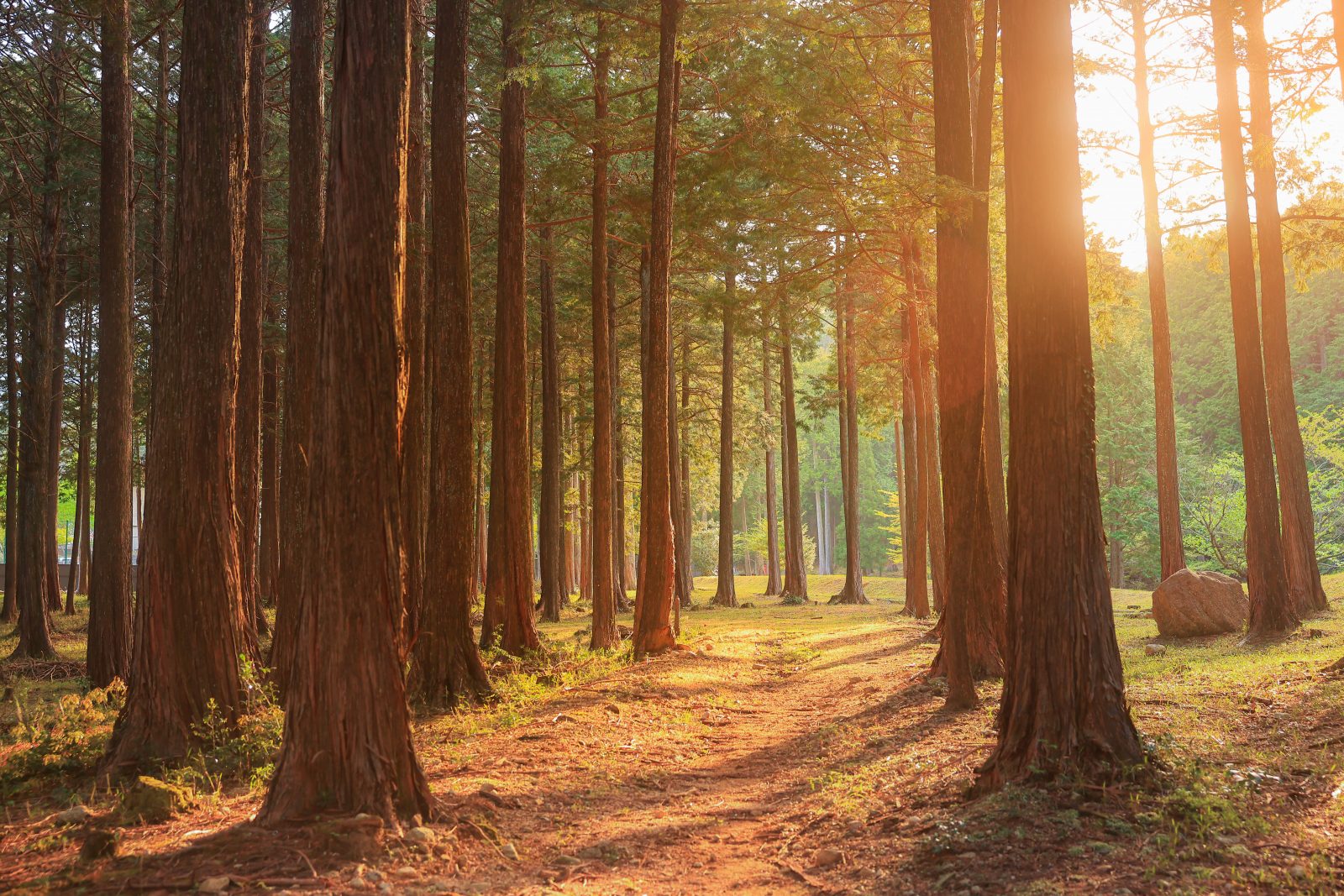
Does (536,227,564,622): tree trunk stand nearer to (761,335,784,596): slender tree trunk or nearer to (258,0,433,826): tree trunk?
(761,335,784,596): slender tree trunk

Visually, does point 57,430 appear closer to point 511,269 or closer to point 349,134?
point 511,269

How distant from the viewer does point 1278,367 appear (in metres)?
14.8

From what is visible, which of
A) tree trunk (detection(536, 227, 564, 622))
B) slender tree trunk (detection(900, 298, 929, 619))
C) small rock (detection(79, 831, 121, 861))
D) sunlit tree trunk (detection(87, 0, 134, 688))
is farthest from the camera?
tree trunk (detection(536, 227, 564, 622))

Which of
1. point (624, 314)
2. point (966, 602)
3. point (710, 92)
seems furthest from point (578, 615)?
point (966, 602)

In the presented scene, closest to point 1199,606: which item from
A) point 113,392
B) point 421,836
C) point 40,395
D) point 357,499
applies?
point 421,836

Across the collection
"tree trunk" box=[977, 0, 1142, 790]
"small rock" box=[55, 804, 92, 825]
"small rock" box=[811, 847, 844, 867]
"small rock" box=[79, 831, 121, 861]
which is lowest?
"small rock" box=[811, 847, 844, 867]

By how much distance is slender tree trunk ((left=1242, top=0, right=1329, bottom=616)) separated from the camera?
1471cm

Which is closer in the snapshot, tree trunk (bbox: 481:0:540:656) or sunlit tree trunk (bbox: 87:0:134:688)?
sunlit tree trunk (bbox: 87:0:134:688)

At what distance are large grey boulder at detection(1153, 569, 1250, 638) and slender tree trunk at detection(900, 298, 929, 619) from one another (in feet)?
19.7

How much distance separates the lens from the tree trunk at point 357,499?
5539 mm

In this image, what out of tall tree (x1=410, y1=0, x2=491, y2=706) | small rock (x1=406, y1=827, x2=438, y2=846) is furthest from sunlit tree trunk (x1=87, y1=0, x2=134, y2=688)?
small rock (x1=406, y1=827, x2=438, y2=846)

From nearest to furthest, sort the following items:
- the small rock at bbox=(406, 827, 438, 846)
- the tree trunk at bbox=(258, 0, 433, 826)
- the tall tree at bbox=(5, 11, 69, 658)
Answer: the small rock at bbox=(406, 827, 438, 846) < the tree trunk at bbox=(258, 0, 433, 826) < the tall tree at bbox=(5, 11, 69, 658)

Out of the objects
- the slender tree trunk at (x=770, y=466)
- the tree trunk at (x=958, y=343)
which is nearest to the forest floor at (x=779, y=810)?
the tree trunk at (x=958, y=343)

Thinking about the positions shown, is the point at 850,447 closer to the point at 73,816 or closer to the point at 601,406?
the point at 601,406
